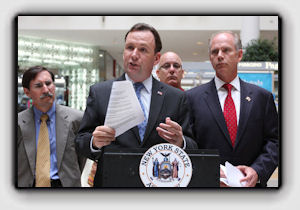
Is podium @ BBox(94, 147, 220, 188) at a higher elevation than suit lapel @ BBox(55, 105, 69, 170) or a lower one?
lower

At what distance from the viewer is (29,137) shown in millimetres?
2707

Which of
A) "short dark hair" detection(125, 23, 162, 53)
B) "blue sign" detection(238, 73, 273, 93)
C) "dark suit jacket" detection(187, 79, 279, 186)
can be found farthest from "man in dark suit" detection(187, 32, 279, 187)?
"blue sign" detection(238, 73, 273, 93)

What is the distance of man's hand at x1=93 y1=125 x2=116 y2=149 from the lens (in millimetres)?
2145

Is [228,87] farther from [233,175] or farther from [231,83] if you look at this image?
[233,175]

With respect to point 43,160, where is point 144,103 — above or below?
above

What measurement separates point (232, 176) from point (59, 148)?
1.14 metres

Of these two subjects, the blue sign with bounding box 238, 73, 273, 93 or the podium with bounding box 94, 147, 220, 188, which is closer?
the podium with bounding box 94, 147, 220, 188

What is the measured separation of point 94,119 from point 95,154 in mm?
202

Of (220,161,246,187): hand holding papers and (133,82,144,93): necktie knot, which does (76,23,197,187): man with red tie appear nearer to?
(133,82,144,93): necktie knot

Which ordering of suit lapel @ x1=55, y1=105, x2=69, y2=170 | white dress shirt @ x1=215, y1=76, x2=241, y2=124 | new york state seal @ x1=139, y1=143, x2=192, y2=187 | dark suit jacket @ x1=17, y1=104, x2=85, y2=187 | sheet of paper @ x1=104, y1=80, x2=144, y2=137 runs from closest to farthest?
sheet of paper @ x1=104, y1=80, x2=144, y2=137
new york state seal @ x1=139, y1=143, x2=192, y2=187
white dress shirt @ x1=215, y1=76, x2=241, y2=124
dark suit jacket @ x1=17, y1=104, x2=85, y2=187
suit lapel @ x1=55, y1=105, x2=69, y2=170

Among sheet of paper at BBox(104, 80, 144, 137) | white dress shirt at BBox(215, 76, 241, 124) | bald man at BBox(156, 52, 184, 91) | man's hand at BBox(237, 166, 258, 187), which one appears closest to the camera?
sheet of paper at BBox(104, 80, 144, 137)

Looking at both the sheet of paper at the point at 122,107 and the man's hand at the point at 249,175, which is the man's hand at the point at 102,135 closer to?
the sheet of paper at the point at 122,107

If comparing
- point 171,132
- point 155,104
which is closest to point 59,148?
point 155,104
